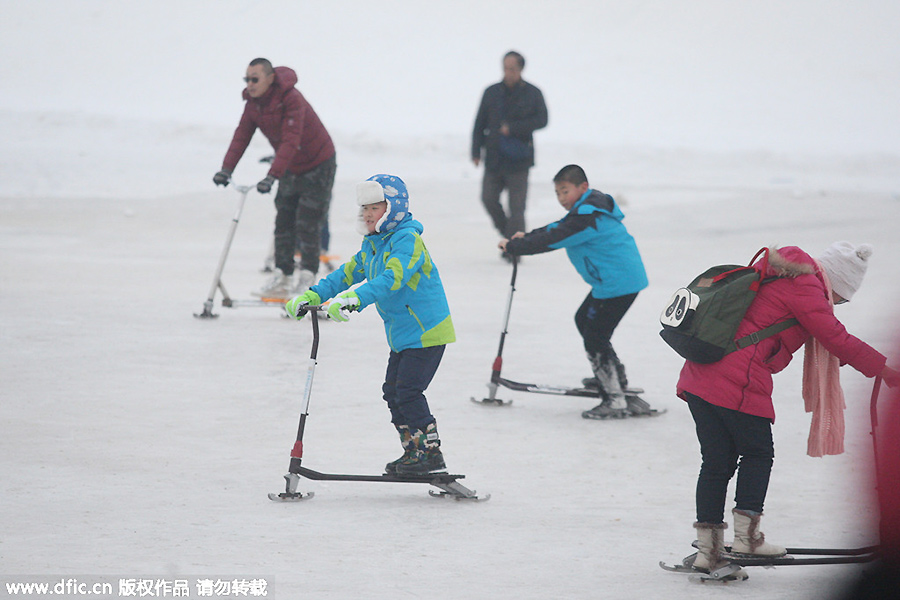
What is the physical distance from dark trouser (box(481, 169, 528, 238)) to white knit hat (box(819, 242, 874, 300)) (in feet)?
28.8

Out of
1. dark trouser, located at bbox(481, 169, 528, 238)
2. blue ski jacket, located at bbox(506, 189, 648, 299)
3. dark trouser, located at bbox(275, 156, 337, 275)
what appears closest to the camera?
blue ski jacket, located at bbox(506, 189, 648, 299)

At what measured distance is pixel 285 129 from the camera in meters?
9.23

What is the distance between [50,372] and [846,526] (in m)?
4.91

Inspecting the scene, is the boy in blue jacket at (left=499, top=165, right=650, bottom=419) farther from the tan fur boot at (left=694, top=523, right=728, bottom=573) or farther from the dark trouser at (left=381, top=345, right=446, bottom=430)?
the tan fur boot at (left=694, top=523, right=728, bottom=573)

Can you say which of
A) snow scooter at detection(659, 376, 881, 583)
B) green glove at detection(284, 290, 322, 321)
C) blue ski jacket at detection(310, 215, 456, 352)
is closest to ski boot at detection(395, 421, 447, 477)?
blue ski jacket at detection(310, 215, 456, 352)

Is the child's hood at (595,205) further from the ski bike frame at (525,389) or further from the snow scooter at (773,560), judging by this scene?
the snow scooter at (773,560)

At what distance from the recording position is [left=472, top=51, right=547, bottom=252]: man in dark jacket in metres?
13.1

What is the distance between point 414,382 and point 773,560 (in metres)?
1.80

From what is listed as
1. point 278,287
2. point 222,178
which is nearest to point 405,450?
point 222,178

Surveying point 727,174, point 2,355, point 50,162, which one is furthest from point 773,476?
point 727,174

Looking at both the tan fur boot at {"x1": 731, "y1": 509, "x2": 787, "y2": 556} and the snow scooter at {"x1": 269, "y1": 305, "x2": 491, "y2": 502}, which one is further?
the snow scooter at {"x1": 269, "y1": 305, "x2": 491, "y2": 502}

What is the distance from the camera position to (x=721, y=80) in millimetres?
54781

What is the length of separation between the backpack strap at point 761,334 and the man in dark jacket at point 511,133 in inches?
352

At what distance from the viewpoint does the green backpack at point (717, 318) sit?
4.18 metres
